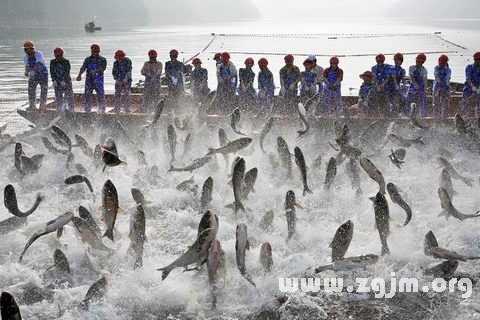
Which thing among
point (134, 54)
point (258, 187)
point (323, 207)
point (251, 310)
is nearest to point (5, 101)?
point (258, 187)

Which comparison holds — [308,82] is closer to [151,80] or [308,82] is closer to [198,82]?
[198,82]

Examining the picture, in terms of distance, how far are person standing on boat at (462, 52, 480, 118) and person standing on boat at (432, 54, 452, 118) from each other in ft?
1.99

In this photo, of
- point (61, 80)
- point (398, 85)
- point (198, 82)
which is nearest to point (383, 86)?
point (398, 85)

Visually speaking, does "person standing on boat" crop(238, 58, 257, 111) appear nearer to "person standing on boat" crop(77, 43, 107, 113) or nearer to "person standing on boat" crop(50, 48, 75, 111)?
"person standing on boat" crop(77, 43, 107, 113)

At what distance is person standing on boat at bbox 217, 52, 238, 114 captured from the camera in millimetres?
17953

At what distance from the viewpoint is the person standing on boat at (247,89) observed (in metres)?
17.8

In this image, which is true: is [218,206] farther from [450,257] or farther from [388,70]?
[388,70]

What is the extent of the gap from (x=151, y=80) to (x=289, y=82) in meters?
5.29

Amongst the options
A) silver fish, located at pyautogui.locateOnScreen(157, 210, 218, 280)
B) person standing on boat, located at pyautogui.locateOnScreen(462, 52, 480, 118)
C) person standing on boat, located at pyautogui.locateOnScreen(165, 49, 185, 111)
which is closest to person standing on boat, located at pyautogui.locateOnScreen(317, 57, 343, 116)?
person standing on boat, located at pyautogui.locateOnScreen(462, 52, 480, 118)

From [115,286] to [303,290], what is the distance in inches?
135

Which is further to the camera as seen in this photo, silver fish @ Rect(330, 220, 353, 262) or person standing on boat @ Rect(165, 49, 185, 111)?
person standing on boat @ Rect(165, 49, 185, 111)

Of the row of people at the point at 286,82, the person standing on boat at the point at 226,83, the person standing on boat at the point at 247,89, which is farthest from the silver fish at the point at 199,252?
the person standing on boat at the point at 226,83

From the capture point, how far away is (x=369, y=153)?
15016 millimetres

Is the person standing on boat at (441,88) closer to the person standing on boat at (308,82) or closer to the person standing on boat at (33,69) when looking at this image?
the person standing on boat at (308,82)
